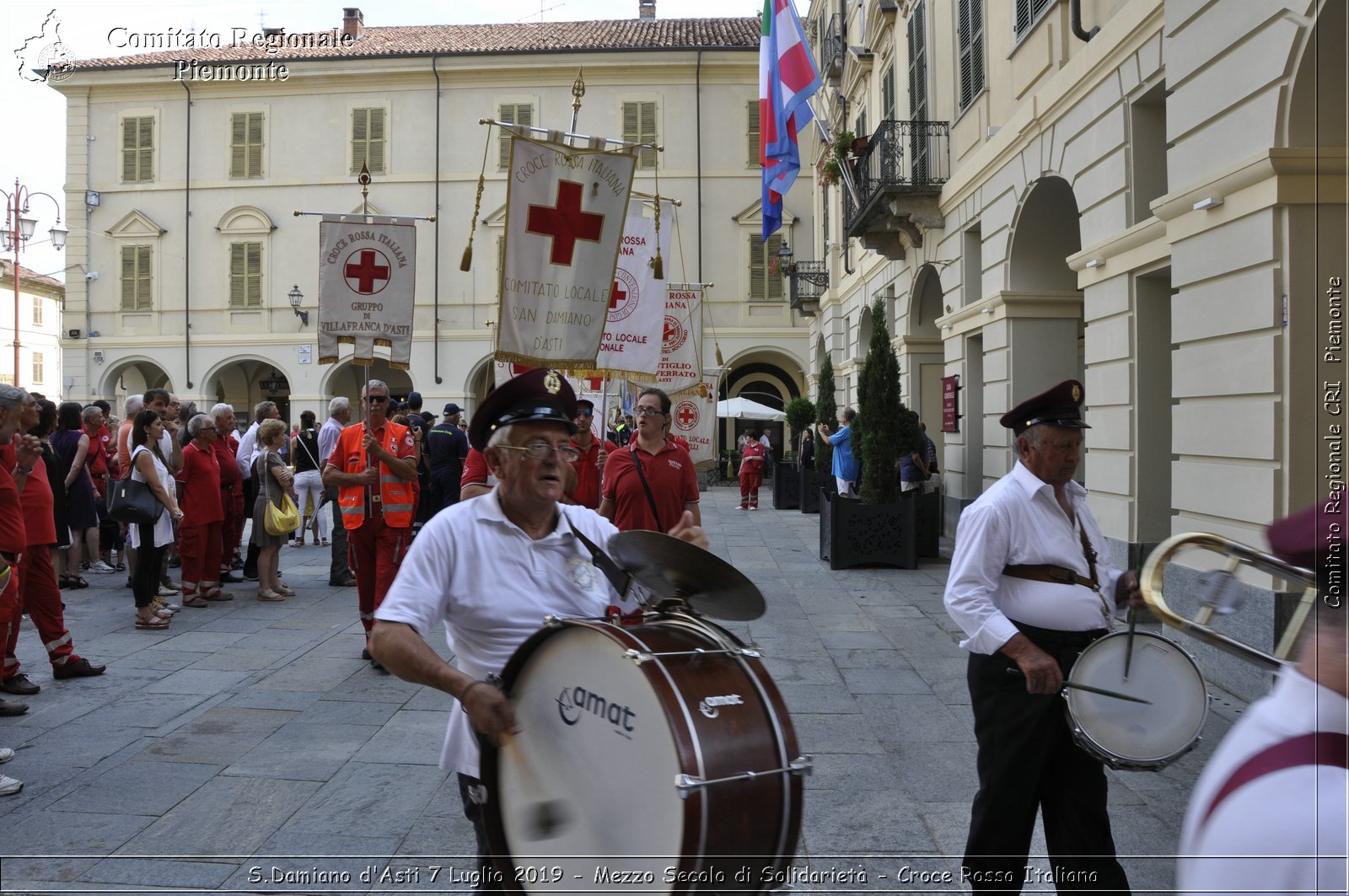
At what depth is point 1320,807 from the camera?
1251mm

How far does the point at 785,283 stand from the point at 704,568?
31.4 meters

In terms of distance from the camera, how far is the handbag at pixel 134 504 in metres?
8.31

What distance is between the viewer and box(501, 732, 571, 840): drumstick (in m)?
2.30

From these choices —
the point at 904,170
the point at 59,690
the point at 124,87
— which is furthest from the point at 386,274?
the point at 124,87

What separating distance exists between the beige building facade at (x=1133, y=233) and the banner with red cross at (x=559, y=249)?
4.01 meters

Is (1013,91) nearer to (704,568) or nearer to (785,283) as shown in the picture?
(704,568)

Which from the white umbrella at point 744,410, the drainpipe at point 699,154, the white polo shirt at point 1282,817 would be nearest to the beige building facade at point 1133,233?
the white polo shirt at point 1282,817

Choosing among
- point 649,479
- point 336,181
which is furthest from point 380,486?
point 336,181

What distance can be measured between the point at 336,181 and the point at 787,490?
1928cm

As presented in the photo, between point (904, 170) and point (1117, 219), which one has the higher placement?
point (904, 170)

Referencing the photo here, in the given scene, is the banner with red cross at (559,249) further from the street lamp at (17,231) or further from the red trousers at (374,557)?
the street lamp at (17,231)

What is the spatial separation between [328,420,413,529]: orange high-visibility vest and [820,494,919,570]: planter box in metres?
5.98

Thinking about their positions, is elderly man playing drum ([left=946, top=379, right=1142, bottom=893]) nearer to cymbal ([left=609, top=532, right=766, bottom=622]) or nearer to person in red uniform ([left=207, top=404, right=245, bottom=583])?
cymbal ([left=609, top=532, right=766, bottom=622])

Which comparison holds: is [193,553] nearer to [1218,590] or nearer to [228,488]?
[228,488]
